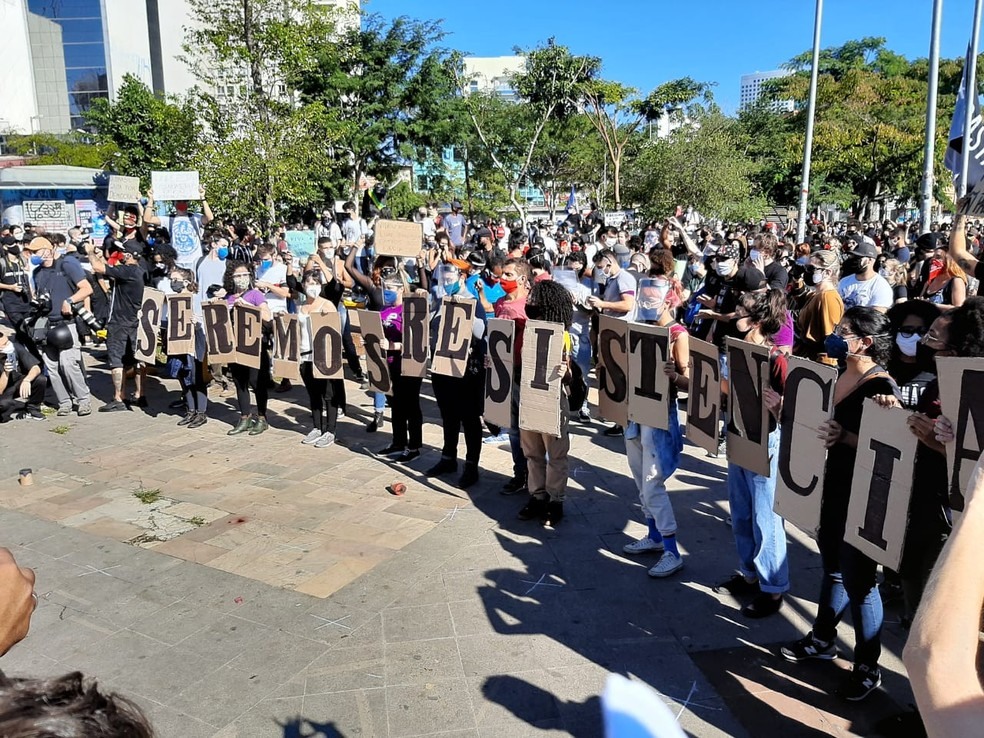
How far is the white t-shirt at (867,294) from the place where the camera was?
7469mm

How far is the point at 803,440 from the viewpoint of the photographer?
381cm

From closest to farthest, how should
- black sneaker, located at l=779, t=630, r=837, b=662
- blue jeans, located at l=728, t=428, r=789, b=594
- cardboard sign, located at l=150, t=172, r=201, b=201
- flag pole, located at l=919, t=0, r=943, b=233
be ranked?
black sneaker, located at l=779, t=630, r=837, b=662 → blue jeans, located at l=728, t=428, r=789, b=594 → flag pole, located at l=919, t=0, r=943, b=233 → cardboard sign, located at l=150, t=172, r=201, b=201

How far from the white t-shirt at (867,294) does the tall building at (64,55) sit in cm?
8415

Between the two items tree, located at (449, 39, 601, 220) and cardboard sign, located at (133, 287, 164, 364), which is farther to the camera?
tree, located at (449, 39, 601, 220)

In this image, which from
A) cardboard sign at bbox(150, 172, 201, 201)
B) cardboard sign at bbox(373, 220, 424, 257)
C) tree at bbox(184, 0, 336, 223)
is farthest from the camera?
tree at bbox(184, 0, 336, 223)

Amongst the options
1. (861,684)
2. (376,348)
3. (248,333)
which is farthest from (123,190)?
(861,684)

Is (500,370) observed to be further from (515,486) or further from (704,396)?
(704,396)

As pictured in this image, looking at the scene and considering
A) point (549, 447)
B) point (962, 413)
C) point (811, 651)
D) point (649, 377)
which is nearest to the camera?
point (962, 413)

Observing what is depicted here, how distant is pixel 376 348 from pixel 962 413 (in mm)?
5309

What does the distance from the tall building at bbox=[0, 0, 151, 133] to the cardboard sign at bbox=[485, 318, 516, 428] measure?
3297 inches

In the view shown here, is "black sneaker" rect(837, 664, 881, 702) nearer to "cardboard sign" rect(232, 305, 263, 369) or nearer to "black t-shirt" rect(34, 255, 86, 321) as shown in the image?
"cardboard sign" rect(232, 305, 263, 369)

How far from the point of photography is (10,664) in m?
4.14

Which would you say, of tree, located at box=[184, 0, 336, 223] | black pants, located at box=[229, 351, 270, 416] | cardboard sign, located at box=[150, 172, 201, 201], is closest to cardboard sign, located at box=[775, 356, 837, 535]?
black pants, located at box=[229, 351, 270, 416]

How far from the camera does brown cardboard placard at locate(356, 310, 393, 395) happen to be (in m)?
7.20
